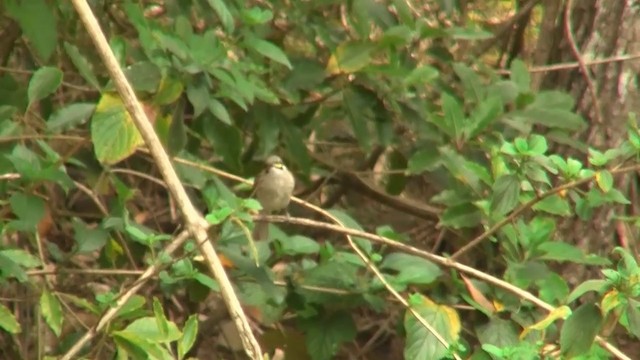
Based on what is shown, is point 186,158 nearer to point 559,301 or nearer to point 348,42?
point 348,42

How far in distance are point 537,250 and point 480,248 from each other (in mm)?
571

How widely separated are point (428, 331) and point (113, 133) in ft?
3.10

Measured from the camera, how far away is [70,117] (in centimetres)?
329

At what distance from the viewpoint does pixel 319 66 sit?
397 cm

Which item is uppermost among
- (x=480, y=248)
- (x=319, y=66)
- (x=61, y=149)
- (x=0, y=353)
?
(x=319, y=66)

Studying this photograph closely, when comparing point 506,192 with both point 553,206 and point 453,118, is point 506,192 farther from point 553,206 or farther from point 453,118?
point 453,118

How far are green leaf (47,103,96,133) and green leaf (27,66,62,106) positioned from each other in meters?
0.13

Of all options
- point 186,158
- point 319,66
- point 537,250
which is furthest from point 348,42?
point 537,250

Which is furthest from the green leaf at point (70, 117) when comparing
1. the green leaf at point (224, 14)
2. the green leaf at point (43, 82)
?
the green leaf at point (224, 14)

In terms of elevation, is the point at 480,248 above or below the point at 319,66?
below

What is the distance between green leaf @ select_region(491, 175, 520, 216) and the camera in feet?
10.6

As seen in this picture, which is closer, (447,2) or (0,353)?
(447,2)

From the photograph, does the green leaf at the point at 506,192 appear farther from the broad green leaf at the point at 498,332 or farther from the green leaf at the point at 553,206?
the broad green leaf at the point at 498,332

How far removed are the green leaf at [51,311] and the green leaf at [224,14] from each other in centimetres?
81
